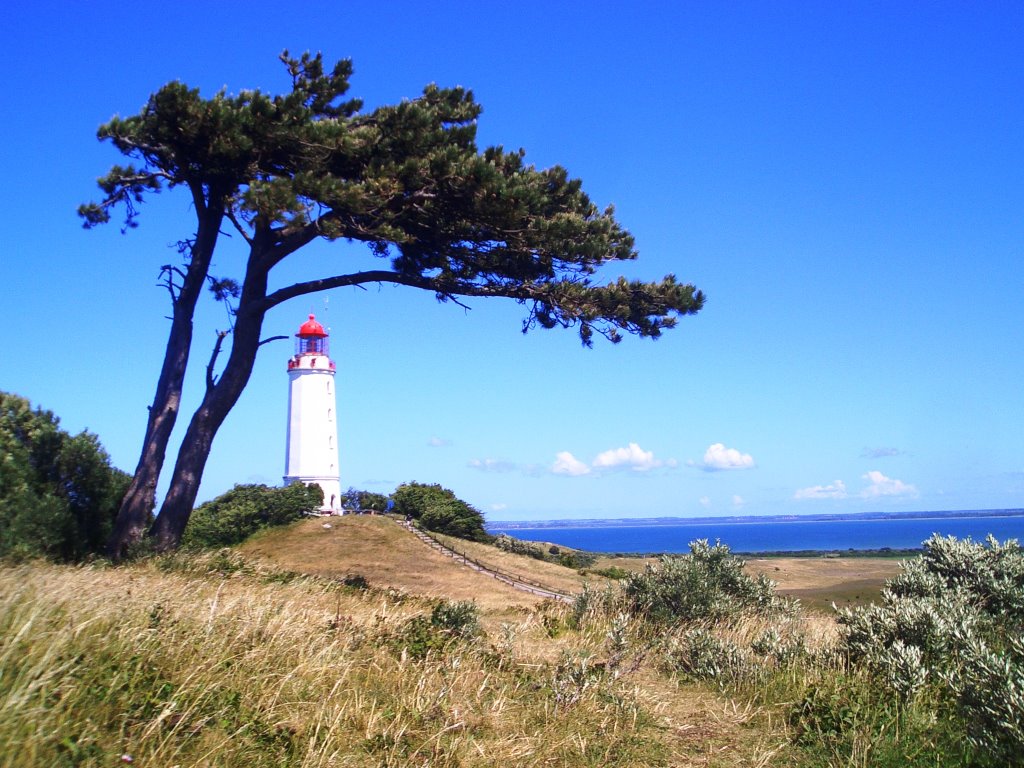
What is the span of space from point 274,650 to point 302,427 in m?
33.1

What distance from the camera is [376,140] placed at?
505 inches

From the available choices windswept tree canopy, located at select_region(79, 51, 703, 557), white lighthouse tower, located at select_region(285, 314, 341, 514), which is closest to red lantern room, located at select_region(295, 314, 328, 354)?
white lighthouse tower, located at select_region(285, 314, 341, 514)

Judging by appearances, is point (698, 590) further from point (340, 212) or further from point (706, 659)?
point (340, 212)

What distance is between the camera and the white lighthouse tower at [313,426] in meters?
37.7

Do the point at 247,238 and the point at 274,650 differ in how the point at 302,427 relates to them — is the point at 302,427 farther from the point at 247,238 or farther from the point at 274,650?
the point at 274,650

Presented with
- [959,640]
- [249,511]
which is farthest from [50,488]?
[249,511]

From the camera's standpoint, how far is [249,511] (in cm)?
3092

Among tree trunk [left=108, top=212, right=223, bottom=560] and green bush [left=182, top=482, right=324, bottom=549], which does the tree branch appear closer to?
tree trunk [left=108, top=212, right=223, bottom=560]

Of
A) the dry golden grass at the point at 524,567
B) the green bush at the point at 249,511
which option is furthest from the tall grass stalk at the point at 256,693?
the green bush at the point at 249,511

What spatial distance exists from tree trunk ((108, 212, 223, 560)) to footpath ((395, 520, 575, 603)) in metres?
12.0

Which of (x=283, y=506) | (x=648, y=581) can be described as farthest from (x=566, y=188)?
(x=283, y=506)

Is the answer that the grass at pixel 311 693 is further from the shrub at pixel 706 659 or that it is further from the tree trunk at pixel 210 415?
the tree trunk at pixel 210 415

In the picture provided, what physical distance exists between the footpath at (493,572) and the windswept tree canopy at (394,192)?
35.4ft

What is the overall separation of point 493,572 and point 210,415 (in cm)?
1569
